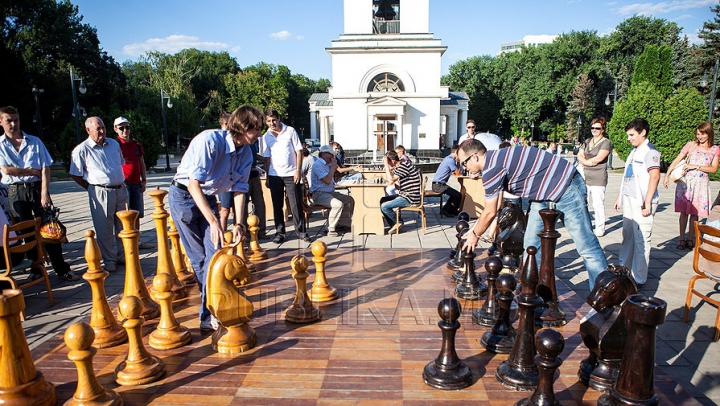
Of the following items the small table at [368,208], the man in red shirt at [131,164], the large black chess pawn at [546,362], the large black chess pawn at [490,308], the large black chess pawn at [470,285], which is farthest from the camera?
the small table at [368,208]

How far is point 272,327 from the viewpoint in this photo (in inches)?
133

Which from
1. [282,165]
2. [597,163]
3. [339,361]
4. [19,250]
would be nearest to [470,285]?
[339,361]

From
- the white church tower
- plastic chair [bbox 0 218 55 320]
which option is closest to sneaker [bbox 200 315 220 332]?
plastic chair [bbox 0 218 55 320]

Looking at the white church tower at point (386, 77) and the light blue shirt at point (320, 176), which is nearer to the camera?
the light blue shirt at point (320, 176)

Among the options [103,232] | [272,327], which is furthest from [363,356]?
[103,232]

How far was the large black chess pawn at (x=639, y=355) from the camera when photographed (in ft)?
6.32

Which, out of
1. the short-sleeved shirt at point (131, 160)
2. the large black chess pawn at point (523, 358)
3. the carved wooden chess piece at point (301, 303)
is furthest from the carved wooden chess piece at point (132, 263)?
the short-sleeved shirt at point (131, 160)

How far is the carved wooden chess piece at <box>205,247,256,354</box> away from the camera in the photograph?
284 centimetres

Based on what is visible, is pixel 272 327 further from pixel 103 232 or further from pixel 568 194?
pixel 103 232

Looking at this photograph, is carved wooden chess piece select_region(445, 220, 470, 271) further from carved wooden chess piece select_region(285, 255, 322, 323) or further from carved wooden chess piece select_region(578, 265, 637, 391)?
carved wooden chess piece select_region(578, 265, 637, 391)

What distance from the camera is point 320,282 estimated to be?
394cm

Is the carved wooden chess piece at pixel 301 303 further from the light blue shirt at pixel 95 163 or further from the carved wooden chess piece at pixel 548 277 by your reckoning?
the light blue shirt at pixel 95 163

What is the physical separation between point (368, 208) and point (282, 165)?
180cm

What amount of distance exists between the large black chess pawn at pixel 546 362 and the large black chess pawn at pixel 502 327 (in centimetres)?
66
